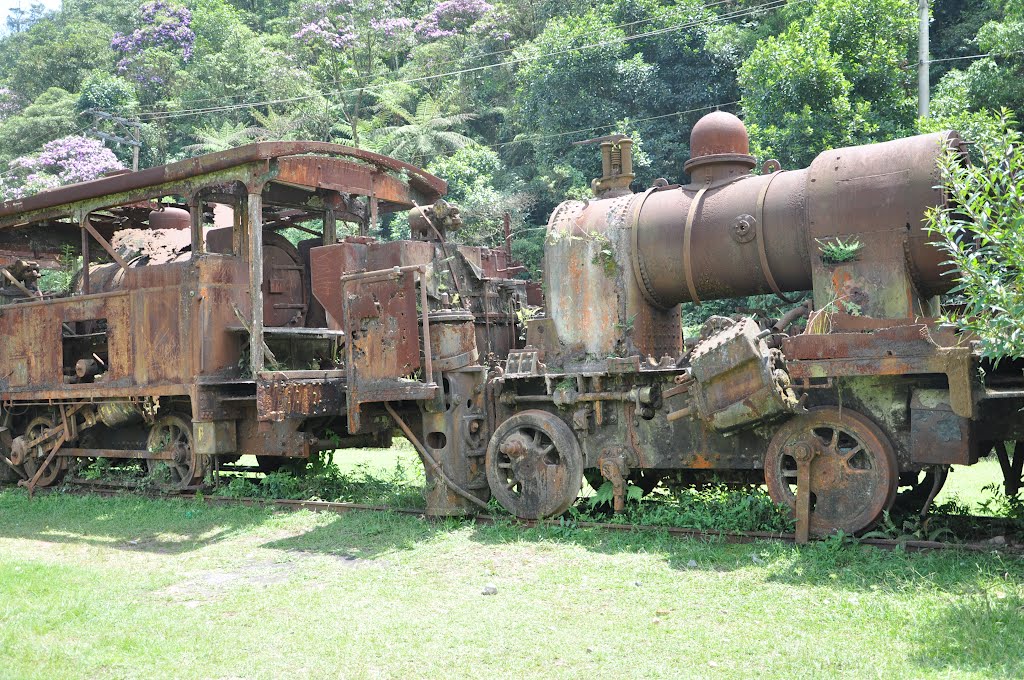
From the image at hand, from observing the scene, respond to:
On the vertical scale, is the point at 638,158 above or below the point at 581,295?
above

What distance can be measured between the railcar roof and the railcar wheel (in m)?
3.88

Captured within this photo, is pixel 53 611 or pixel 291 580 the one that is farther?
pixel 291 580

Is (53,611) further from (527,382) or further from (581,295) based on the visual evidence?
(581,295)

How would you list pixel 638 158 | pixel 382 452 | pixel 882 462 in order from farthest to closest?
pixel 638 158, pixel 382 452, pixel 882 462

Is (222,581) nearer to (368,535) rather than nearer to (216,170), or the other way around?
(368,535)

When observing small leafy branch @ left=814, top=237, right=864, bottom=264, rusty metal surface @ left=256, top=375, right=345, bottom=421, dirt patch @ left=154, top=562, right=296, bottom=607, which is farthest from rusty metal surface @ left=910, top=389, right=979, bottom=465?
rusty metal surface @ left=256, top=375, right=345, bottom=421

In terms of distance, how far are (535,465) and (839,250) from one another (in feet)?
9.81

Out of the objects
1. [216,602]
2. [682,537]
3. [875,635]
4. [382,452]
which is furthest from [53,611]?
[382,452]

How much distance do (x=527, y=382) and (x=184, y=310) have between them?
4212 millimetres


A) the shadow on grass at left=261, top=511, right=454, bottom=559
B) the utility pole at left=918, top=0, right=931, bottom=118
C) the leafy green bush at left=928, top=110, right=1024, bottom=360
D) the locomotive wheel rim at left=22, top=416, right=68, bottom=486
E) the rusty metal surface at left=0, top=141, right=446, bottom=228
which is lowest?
the shadow on grass at left=261, top=511, right=454, bottom=559

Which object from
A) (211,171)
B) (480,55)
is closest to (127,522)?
(211,171)

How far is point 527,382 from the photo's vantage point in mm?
8219

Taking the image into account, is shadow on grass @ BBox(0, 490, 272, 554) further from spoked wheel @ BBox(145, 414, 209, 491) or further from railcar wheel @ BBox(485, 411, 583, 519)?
railcar wheel @ BBox(485, 411, 583, 519)

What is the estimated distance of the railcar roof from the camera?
955 centimetres
